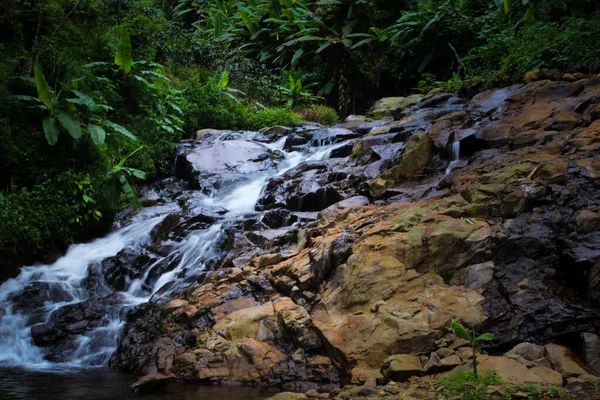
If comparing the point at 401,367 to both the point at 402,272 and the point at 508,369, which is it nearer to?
the point at 508,369

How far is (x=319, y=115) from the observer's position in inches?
811

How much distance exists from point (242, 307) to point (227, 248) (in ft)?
8.13

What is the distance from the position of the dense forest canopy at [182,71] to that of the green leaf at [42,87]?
1.7 inches

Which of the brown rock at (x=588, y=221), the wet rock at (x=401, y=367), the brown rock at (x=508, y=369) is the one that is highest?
the brown rock at (x=588, y=221)

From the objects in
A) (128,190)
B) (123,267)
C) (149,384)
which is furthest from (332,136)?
(149,384)

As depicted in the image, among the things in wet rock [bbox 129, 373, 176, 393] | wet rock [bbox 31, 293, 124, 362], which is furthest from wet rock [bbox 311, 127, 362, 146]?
wet rock [bbox 129, 373, 176, 393]

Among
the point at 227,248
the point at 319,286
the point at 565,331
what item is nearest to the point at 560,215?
the point at 565,331

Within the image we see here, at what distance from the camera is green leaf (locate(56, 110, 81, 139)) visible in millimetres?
9734

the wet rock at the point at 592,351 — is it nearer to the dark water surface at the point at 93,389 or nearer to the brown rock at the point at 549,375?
the brown rock at the point at 549,375

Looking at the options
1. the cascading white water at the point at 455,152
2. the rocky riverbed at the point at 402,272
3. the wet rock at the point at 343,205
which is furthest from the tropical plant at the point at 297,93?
the cascading white water at the point at 455,152

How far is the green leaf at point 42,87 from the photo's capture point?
29.8ft

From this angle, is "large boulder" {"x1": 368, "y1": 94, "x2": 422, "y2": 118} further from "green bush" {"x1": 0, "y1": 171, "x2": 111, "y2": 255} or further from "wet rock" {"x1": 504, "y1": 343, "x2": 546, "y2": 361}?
"wet rock" {"x1": 504, "y1": 343, "x2": 546, "y2": 361}

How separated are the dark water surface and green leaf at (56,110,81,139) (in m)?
5.14

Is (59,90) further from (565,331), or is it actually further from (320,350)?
(565,331)
